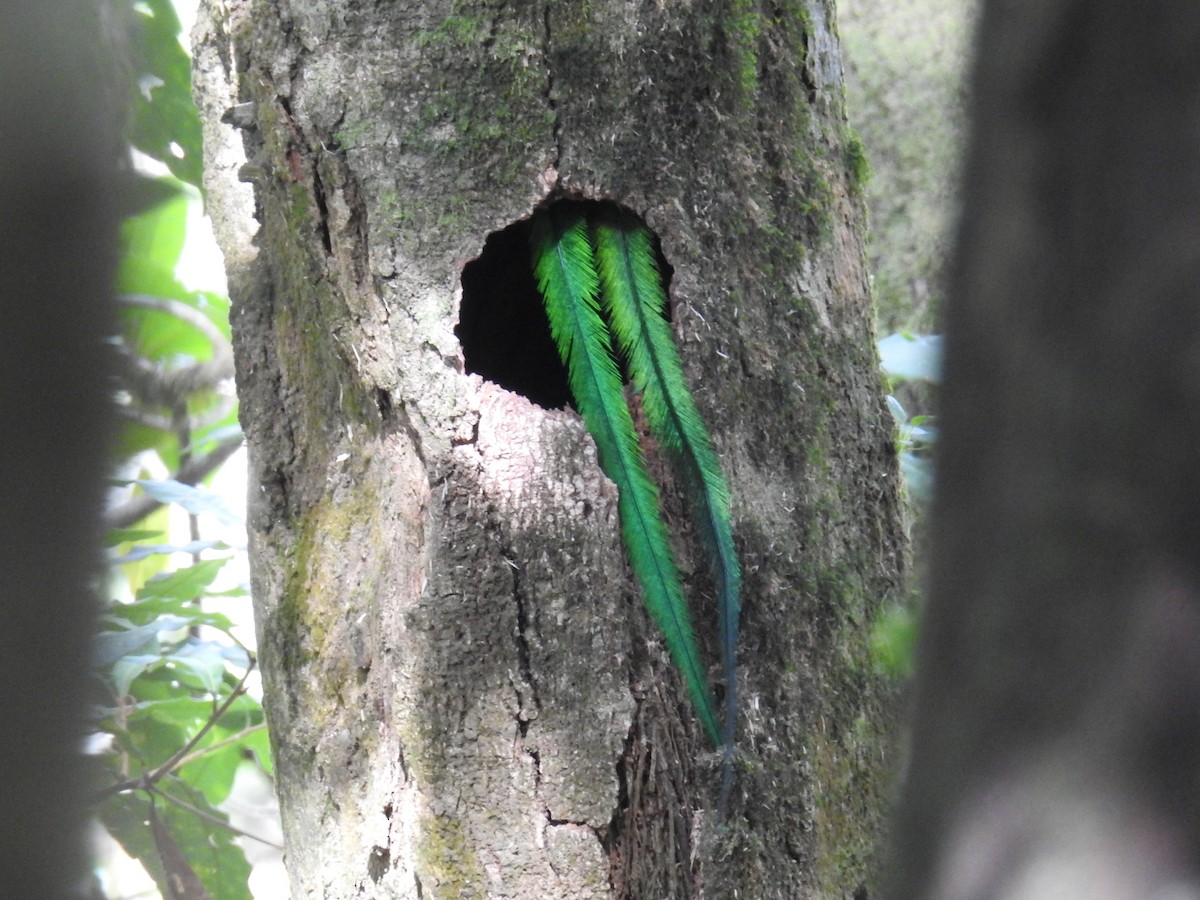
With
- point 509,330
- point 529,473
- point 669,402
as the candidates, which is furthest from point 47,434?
point 509,330

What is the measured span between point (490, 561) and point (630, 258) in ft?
1.77

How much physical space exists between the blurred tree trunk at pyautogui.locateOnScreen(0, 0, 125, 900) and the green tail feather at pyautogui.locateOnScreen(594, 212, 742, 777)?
Result: 112cm

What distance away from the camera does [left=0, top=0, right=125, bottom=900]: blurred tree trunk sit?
626mm

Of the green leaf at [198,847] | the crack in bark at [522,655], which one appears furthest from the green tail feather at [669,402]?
the green leaf at [198,847]

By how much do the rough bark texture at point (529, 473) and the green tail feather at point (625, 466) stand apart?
0.03m

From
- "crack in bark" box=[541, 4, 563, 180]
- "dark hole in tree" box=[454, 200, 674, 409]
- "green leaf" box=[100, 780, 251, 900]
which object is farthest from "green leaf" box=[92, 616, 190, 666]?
"crack in bark" box=[541, 4, 563, 180]

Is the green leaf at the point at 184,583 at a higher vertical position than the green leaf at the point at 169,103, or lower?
lower

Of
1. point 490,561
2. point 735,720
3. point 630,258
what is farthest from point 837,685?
point 630,258

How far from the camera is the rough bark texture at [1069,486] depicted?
0.43 metres

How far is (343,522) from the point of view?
189 cm

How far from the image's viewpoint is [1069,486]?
0.46 meters

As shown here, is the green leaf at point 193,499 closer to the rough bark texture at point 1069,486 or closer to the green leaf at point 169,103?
the green leaf at point 169,103

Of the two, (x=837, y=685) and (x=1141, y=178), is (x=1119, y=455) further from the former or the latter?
(x=837, y=685)

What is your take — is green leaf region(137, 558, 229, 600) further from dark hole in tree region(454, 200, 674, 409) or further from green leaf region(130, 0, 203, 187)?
green leaf region(130, 0, 203, 187)
